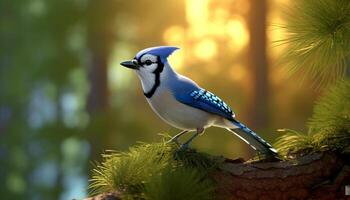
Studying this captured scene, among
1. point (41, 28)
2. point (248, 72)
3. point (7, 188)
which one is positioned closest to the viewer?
point (248, 72)

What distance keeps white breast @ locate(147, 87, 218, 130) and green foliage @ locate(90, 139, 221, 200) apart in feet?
0.25

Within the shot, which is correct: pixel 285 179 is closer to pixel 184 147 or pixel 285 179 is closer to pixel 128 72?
pixel 184 147

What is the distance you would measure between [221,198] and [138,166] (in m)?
0.26

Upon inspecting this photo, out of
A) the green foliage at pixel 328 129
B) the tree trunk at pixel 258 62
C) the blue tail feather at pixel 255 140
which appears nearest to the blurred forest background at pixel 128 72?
the tree trunk at pixel 258 62

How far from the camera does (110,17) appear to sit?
6.10 meters

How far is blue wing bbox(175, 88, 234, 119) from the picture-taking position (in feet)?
6.34

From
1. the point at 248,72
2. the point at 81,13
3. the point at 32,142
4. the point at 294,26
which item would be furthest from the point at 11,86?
the point at 294,26

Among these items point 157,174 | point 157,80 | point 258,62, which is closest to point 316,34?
point 157,80

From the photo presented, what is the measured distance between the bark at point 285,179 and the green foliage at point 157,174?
0.21 feet

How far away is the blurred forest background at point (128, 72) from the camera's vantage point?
5.85 metres

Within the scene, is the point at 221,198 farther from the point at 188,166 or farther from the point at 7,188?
the point at 7,188

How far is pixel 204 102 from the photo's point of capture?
1.96m

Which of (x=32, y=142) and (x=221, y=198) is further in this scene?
(x=32, y=142)

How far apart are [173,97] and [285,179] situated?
0.41 m
